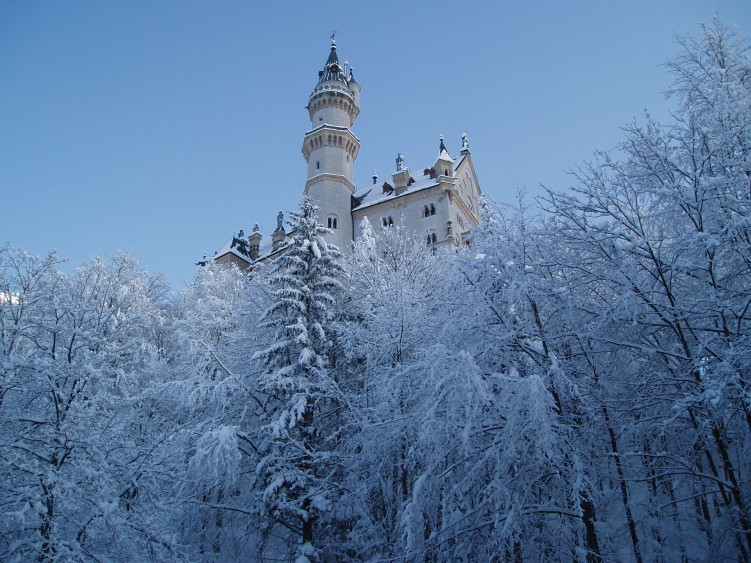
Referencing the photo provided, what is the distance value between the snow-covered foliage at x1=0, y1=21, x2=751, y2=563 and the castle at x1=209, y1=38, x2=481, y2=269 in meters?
26.3

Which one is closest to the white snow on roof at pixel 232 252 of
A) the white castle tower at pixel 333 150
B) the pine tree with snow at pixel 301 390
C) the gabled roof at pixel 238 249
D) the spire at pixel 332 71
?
the gabled roof at pixel 238 249

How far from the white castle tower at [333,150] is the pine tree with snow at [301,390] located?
24.0 meters

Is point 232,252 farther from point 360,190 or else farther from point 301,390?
point 301,390

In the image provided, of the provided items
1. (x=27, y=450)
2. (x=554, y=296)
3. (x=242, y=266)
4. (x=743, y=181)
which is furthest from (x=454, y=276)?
(x=242, y=266)

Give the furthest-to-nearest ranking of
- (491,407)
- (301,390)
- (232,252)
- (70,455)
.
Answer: (232,252) → (301,390) → (70,455) → (491,407)

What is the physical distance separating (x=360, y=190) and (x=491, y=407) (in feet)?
140

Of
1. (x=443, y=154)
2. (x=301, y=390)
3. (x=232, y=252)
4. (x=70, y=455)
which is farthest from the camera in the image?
(x=232, y=252)

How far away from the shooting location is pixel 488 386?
8.12 metres

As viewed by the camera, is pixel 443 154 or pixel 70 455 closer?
pixel 70 455

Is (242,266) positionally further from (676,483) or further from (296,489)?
(676,483)

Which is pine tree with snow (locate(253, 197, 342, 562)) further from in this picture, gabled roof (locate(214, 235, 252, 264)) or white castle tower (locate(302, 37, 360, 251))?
gabled roof (locate(214, 235, 252, 264))

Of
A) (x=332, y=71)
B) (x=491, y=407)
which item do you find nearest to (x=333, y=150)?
(x=332, y=71)

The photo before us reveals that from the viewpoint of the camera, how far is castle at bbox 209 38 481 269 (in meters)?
40.2

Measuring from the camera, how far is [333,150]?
44594mm
